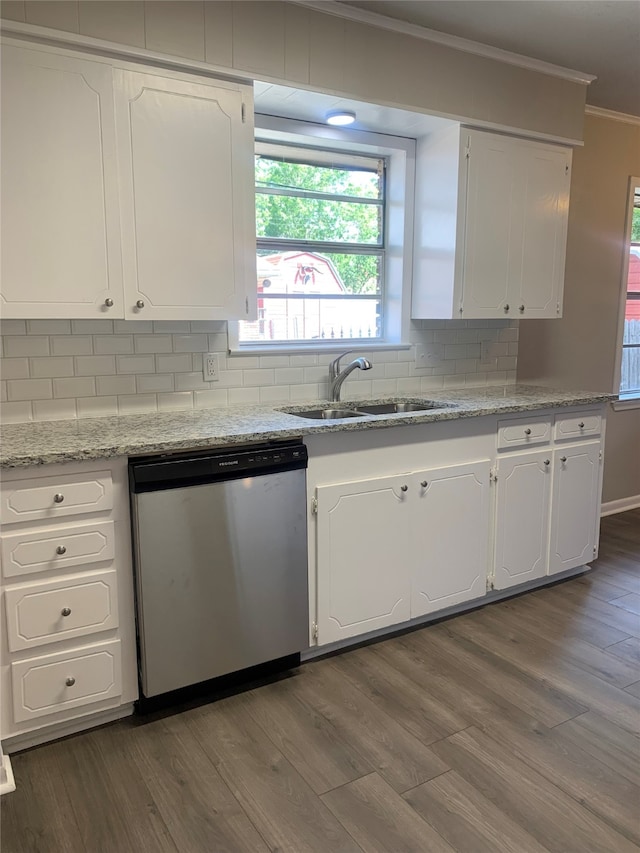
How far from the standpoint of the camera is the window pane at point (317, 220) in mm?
3043

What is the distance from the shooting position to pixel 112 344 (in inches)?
102

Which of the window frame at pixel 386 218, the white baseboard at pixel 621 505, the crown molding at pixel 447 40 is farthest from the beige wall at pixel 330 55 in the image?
the white baseboard at pixel 621 505

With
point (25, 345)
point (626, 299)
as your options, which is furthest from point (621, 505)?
point (25, 345)

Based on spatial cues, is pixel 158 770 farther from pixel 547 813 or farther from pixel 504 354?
pixel 504 354

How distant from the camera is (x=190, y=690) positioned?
2270 mm

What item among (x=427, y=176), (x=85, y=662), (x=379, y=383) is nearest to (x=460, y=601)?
(x=379, y=383)

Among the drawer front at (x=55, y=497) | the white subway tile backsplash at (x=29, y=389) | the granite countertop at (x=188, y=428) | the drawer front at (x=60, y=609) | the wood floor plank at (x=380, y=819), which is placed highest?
the white subway tile backsplash at (x=29, y=389)

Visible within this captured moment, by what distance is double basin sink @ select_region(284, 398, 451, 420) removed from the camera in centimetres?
297

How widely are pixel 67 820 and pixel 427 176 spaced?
3082 mm

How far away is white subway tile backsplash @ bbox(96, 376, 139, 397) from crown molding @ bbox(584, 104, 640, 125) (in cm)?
320

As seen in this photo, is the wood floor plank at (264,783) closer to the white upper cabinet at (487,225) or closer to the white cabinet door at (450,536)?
the white cabinet door at (450,536)

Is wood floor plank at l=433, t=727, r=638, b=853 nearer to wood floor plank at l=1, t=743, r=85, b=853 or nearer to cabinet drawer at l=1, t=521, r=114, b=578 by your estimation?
wood floor plank at l=1, t=743, r=85, b=853

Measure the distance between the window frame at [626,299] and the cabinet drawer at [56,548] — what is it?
371cm

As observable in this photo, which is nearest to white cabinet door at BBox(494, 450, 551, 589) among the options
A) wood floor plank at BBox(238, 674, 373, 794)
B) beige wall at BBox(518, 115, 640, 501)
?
beige wall at BBox(518, 115, 640, 501)
